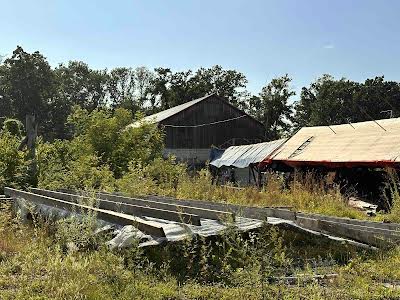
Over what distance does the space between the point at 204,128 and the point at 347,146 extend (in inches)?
744

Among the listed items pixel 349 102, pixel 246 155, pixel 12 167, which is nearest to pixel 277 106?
pixel 349 102

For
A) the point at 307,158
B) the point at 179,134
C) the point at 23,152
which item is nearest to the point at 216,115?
the point at 179,134

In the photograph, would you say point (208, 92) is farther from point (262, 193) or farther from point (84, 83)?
point (262, 193)

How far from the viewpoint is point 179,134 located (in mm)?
34281

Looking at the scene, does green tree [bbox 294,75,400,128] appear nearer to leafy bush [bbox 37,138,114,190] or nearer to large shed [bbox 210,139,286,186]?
large shed [bbox 210,139,286,186]

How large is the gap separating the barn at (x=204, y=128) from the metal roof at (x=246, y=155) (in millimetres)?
4273

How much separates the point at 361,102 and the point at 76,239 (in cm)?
4386

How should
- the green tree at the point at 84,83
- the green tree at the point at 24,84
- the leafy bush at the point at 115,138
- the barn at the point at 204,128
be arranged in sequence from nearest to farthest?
the leafy bush at the point at 115,138, the barn at the point at 204,128, the green tree at the point at 24,84, the green tree at the point at 84,83

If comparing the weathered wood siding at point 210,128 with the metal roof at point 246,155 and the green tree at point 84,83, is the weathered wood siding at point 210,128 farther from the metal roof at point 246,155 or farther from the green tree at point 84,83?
the green tree at point 84,83

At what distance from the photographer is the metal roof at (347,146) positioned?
579 inches

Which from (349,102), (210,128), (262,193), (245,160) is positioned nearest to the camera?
(262,193)

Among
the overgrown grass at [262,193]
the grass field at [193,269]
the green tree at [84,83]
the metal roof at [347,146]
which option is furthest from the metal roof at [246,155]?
the green tree at [84,83]

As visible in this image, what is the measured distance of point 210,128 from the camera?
35344 mm

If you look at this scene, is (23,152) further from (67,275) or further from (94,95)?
(94,95)
